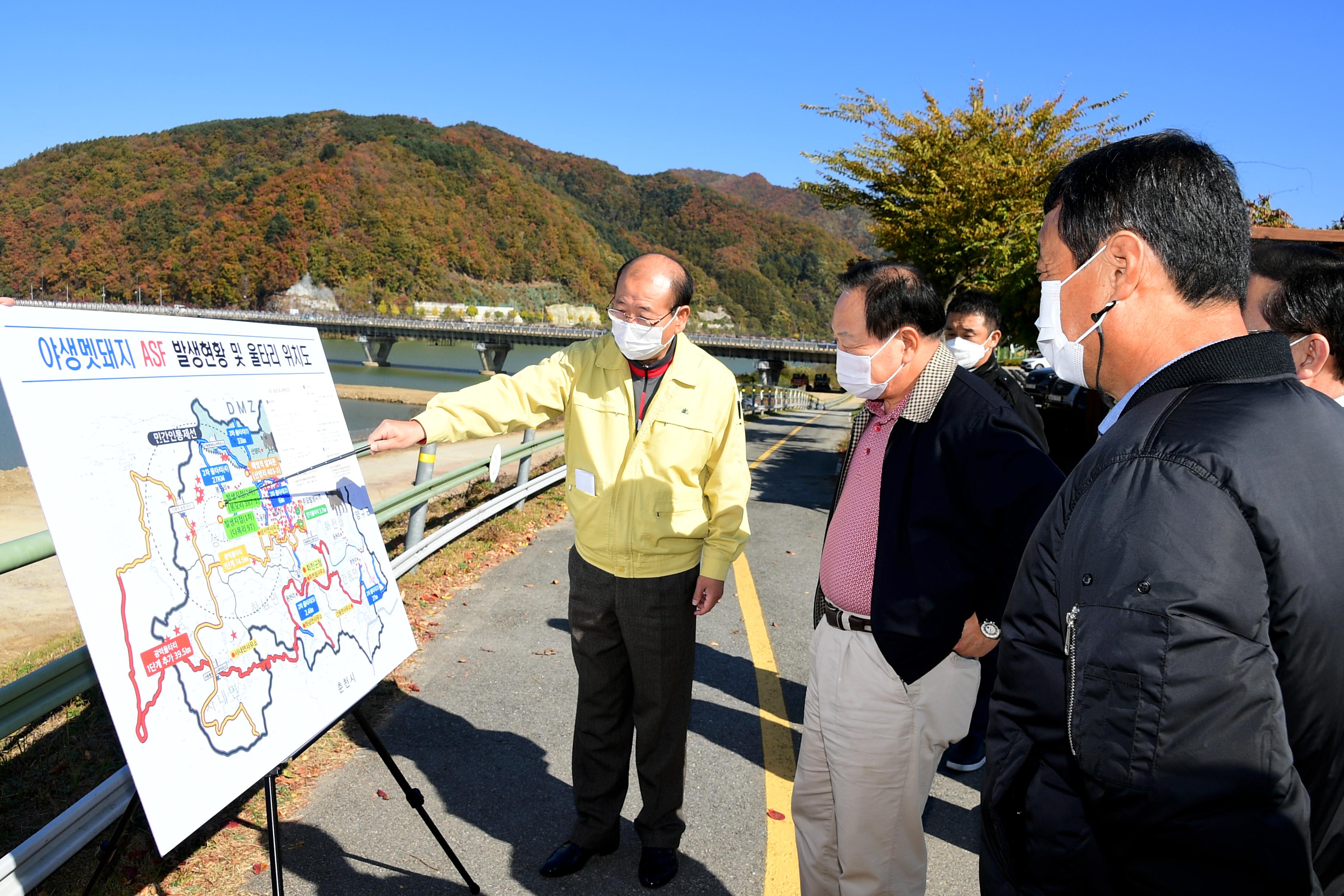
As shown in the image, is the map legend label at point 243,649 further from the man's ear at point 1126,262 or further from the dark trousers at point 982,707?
the dark trousers at point 982,707

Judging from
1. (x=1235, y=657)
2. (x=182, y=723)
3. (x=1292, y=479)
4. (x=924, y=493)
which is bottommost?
(x=182, y=723)

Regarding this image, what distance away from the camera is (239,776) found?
80.1 inches

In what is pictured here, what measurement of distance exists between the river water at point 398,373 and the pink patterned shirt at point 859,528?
1976 mm

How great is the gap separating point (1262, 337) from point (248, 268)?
137 m

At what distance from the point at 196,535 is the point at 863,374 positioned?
75.6 inches

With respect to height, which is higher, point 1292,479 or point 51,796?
point 1292,479

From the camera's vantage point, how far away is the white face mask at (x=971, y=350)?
5.00 metres

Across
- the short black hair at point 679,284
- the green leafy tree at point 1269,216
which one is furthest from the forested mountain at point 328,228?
the short black hair at point 679,284

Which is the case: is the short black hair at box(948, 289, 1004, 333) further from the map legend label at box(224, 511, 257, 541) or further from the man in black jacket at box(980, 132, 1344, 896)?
the map legend label at box(224, 511, 257, 541)

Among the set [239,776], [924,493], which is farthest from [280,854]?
[924,493]

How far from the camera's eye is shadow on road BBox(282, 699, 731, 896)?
9.27 feet

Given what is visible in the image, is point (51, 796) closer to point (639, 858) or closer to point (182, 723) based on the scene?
point (182, 723)

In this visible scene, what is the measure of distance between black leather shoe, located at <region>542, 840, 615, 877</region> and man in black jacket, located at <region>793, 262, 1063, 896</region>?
0.92m

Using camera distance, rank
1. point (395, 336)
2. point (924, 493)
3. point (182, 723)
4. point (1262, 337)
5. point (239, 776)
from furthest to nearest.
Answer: point (395, 336), point (924, 493), point (239, 776), point (182, 723), point (1262, 337)
